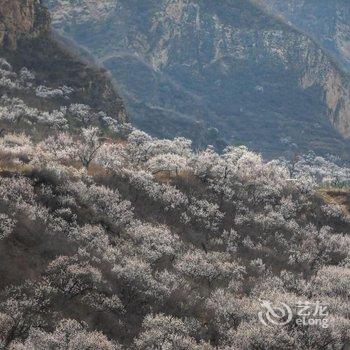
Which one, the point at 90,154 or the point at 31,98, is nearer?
the point at 90,154

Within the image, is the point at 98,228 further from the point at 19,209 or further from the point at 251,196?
the point at 251,196

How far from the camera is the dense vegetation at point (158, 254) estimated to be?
4281cm

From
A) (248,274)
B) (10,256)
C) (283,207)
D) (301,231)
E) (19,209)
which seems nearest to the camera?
Answer: (10,256)

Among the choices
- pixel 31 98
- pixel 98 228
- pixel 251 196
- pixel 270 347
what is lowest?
pixel 31 98

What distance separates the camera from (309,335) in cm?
4562

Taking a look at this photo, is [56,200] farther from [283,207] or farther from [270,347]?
[283,207]

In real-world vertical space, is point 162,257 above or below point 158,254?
below

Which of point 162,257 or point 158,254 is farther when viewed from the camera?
point 162,257

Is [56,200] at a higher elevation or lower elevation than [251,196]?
higher

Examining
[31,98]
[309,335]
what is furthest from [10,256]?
[31,98]

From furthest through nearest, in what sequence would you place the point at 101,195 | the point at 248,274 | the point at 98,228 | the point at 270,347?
the point at 101,195 < the point at 248,274 < the point at 98,228 < the point at 270,347

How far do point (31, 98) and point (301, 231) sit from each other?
12272 cm

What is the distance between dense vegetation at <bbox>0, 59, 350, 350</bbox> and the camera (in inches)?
1686

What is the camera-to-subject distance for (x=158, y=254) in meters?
65.4
